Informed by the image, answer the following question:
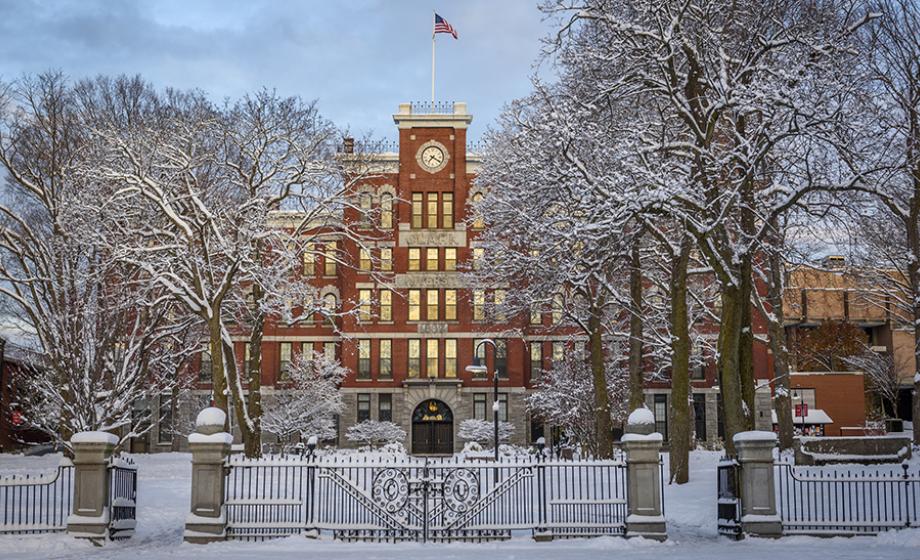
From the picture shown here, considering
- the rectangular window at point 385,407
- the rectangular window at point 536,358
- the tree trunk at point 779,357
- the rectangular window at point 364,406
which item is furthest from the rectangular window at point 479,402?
the tree trunk at point 779,357

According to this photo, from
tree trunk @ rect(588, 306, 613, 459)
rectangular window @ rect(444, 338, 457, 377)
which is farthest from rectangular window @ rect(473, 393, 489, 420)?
tree trunk @ rect(588, 306, 613, 459)

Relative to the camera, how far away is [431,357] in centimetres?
5638

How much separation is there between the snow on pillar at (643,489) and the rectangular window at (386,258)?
40113 mm

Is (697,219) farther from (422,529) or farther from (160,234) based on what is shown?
(160,234)

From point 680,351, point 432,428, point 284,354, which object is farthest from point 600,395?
point 284,354

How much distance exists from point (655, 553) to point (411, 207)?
42376mm

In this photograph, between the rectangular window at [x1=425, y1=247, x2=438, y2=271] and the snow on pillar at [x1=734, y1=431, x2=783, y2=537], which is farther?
the rectangular window at [x1=425, y1=247, x2=438, y2=271]

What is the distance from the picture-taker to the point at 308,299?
3006cm

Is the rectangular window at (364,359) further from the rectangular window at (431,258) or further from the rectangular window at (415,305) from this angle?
the rectangular window at (431,258)

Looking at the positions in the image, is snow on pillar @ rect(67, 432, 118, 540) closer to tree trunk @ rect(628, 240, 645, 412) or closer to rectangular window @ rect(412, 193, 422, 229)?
tree trunk @ rect(628, 240, 645, 412)

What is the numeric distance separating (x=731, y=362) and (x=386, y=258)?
128 ft

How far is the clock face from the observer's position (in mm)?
56625

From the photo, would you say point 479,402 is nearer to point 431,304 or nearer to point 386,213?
point 431,304

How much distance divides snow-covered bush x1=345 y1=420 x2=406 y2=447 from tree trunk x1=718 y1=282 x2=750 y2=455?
3574 cm
